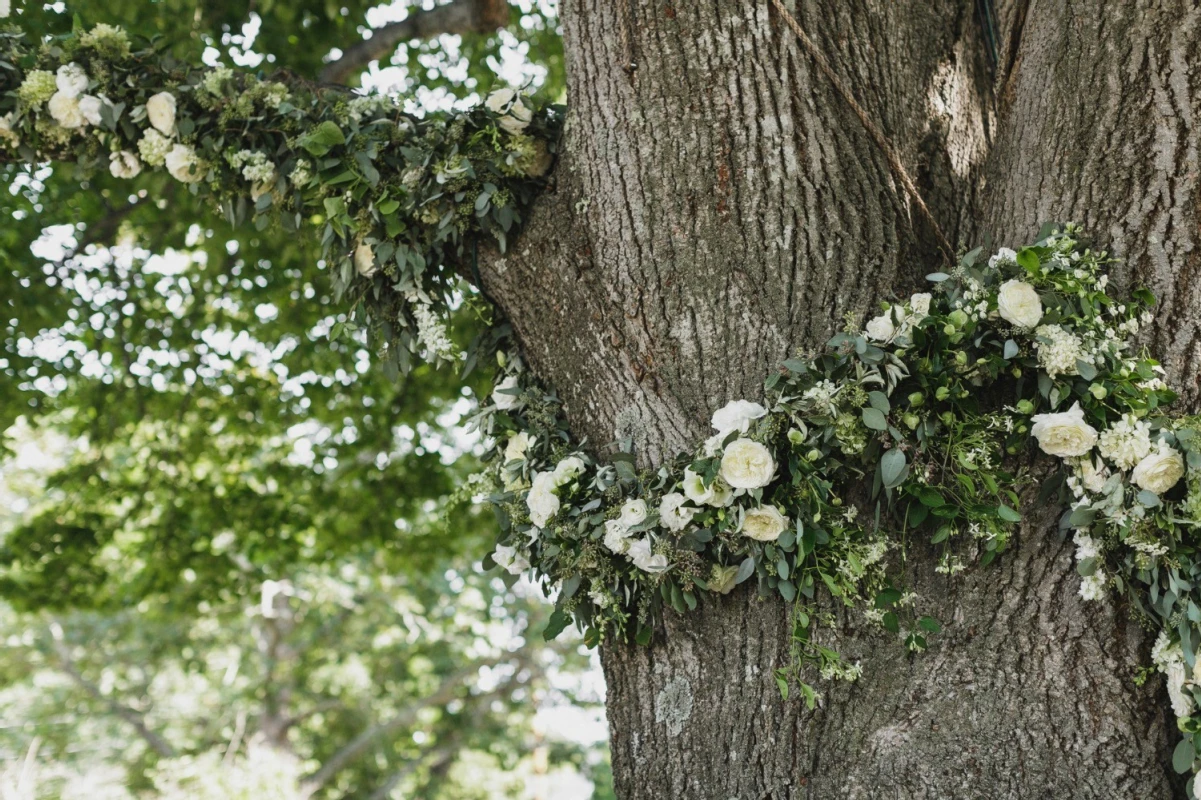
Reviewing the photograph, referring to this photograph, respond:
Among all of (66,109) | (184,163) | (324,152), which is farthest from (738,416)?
(66,109)

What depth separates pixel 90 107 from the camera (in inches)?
113

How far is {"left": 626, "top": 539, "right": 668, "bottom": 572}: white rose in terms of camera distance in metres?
2.10

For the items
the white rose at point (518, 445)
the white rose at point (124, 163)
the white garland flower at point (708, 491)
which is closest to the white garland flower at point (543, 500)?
the white rose at point (518, 445)

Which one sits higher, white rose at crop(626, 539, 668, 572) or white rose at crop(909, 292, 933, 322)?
white rose at crop(909, 292, 933, 322)

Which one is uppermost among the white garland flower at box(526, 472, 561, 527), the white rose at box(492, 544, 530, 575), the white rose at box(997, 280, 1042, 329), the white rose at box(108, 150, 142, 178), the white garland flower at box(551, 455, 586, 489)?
the white rose at box(108, 150, 142, 178)

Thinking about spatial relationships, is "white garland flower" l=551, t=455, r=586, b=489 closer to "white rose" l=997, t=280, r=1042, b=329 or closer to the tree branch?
"white rose" l=997, t=280, r=1042, b=329

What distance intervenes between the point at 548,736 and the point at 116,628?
6.57 meters

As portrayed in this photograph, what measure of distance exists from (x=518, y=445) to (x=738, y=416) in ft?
2.14

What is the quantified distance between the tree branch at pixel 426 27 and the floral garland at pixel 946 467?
304 cm

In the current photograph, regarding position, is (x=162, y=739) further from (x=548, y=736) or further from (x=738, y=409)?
(x=738, y=409)

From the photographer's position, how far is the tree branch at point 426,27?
176 inches

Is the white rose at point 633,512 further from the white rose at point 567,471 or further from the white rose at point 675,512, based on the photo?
the white rose at point 567,471

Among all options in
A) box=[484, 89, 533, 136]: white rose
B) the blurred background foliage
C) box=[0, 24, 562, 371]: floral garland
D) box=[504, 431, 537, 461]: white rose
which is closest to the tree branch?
the blurred background foliage

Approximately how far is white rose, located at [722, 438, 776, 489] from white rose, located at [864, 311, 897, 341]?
0.34 m
